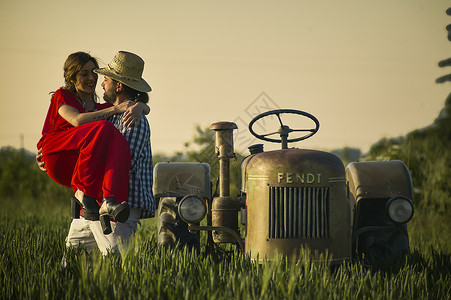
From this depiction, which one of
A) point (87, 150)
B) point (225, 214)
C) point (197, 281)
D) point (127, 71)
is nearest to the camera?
point (197, 281)

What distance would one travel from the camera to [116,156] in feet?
13.2

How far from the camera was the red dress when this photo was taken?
13.2ft

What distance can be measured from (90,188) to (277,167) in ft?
4.94

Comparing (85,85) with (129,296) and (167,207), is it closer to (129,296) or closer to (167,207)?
(167,207)

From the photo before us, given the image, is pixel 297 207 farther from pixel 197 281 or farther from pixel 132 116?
pixel 132 116

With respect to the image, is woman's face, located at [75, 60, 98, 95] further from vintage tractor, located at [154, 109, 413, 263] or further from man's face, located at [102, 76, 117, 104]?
vintage tractor, located at [154, 109, 413, 263]

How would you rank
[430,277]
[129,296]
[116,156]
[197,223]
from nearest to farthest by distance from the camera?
[129,296], [116,156], [430,277], [197,223]

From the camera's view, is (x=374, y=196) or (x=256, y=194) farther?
(x=374, y=196)

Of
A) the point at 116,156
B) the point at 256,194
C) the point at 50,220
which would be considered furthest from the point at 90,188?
the point at 50,220

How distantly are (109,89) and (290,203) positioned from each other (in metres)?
1.88

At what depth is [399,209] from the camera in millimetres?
4703

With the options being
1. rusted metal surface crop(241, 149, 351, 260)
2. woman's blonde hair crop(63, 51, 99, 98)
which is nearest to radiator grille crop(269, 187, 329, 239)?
rusted metal surface crop(241, 149, 351, 260)

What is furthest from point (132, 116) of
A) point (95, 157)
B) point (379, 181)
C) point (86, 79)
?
point (379, 181)

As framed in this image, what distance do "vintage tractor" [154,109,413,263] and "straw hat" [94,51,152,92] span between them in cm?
81
